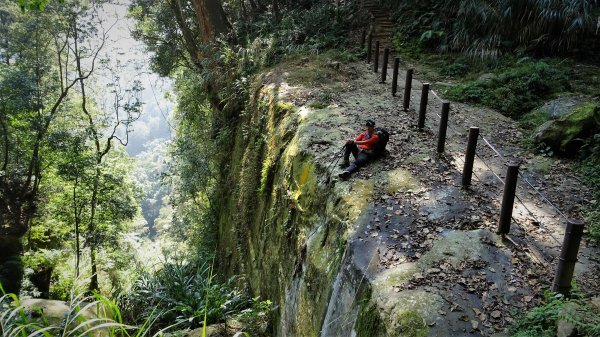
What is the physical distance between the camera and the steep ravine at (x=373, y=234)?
12.8 feet

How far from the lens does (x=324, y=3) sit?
57.0 ft

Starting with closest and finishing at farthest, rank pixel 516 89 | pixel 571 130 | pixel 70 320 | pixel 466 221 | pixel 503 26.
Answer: pixel 70 320, pixel 466 221, pixel 571 130, pixel 516 89, pixel 503 26

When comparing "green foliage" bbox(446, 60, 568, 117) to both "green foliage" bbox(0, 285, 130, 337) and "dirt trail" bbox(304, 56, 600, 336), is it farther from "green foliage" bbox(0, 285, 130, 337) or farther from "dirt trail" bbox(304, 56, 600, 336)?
"green foliage" bbox(0, 285, 130, 337)

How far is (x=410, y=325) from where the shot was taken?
3582mm

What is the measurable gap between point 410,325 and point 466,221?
1.98m

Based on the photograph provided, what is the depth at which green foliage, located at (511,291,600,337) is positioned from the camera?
3.08m

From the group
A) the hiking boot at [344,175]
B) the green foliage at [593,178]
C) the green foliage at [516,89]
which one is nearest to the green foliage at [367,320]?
the hiking boot at [344,175]

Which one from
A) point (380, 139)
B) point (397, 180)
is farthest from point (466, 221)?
point (380, 139)

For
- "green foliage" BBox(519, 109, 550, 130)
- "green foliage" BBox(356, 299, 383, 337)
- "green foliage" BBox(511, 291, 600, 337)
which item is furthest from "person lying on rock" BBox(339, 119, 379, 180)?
"green foliage" BBox(519, 109, 550, 130)

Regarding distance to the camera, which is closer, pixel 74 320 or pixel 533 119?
pixel 74 320

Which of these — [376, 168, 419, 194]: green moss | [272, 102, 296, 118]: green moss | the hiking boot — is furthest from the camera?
[272, 102, 296, 118]: green moss

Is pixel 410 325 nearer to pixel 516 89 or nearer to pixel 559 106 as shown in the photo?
pixel 559 106

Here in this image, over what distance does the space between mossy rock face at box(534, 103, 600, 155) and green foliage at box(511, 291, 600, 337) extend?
13.5 ft

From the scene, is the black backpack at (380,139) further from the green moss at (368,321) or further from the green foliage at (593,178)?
the green moss at (368,321)
